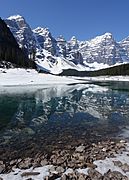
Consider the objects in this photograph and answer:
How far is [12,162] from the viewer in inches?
639

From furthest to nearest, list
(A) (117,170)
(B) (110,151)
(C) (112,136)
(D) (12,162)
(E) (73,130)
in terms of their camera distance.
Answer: (E) (73,130)
(C) (112,136)
(B) (110,151)
(D) (12,162)
(A) (117,170)

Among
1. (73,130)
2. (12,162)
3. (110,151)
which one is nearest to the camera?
(12,162)

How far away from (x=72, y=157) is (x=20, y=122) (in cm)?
1347

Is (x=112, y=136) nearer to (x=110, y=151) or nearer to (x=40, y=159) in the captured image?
(x=110, y=151)

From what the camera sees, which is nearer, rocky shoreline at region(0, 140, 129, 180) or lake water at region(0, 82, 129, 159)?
rocky shoreline at region(0, 140, 129, 180)

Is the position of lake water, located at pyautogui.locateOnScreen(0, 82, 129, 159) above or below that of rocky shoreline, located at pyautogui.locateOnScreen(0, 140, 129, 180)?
below

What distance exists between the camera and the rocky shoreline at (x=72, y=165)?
47.1ft

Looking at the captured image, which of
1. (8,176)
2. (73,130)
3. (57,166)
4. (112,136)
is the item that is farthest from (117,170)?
(73,130)

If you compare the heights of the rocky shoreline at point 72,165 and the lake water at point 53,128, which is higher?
the rocky shoreline at point 72,165

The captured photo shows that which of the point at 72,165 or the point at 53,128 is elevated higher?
the point at 72,165

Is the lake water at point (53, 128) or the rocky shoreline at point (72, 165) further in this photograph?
the lake water at point (53, 128)

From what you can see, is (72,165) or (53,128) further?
(53,128)

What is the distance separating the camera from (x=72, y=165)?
614 inches

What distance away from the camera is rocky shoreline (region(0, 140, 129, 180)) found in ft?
47.1
